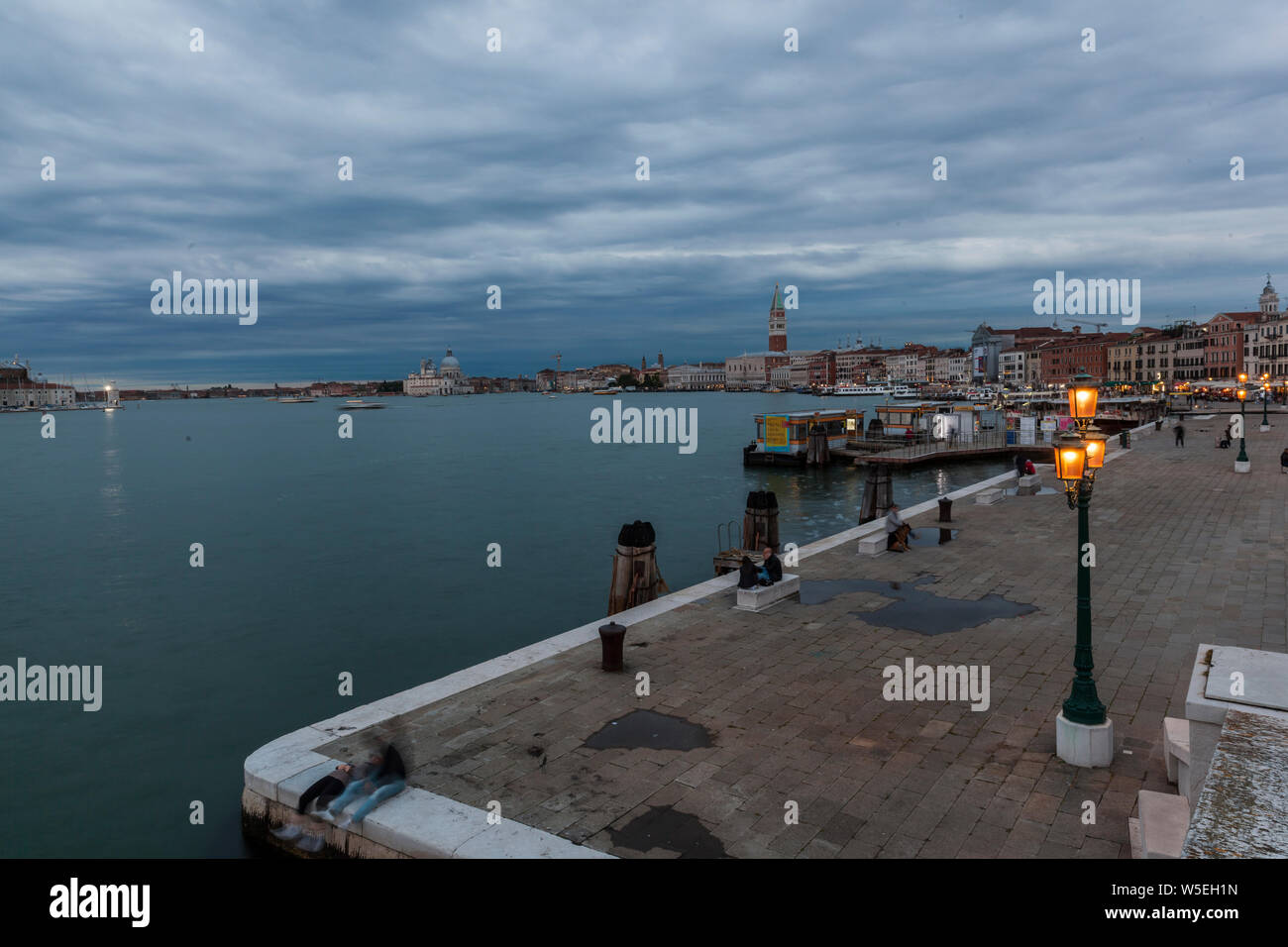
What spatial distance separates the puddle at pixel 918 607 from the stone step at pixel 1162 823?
5.41 m

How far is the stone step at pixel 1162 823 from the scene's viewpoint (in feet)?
16.5

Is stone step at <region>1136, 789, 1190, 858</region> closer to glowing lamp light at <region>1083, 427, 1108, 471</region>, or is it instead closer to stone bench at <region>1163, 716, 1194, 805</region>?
stone bench at <region>1163, 716, 1194, 805</region>

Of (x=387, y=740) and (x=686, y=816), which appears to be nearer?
(x=686, y=816)

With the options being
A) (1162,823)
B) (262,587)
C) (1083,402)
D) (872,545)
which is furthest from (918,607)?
(262,587)

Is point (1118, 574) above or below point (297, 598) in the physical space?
above

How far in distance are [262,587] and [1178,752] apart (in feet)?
78.5

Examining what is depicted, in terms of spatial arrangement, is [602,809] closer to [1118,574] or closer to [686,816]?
[686,816]

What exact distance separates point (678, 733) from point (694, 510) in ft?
97.0

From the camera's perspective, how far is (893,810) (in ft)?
21.2

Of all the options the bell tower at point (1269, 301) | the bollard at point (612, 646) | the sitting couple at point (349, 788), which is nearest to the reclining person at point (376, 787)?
the sitting couple at point (349, 788)

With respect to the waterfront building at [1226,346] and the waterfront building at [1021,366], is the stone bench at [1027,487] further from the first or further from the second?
the waterfront building at [1021,366]

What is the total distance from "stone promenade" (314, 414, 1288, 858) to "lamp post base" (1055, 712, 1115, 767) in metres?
0.16

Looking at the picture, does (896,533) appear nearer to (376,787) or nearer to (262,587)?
(376,787)
